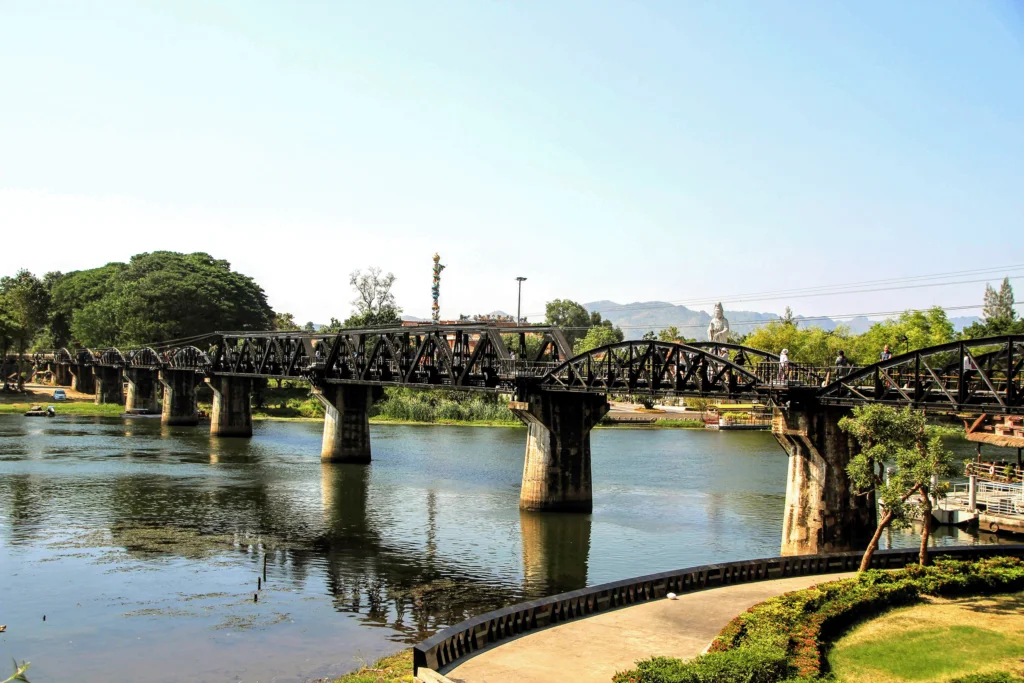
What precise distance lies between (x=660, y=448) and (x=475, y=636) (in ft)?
299

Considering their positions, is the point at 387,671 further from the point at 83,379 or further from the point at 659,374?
the point at 83,379

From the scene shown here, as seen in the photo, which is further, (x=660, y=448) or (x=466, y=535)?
(x=660, y=448)

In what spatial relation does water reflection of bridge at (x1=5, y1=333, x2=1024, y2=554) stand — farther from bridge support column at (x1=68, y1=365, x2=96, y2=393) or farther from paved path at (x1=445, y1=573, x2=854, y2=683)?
bridge support column at (x1=68, y1=365, x2=96, y2=393)

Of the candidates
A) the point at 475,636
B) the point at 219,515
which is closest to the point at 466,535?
the point at 219,515

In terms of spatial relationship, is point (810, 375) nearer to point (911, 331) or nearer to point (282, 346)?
point (282, 346)

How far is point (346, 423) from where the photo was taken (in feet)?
314

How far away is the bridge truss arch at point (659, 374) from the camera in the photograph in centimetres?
5209

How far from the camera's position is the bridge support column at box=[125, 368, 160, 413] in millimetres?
151125

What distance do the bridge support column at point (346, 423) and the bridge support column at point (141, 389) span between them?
2606 inches

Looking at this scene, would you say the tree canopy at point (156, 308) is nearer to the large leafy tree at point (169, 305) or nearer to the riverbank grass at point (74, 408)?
the large leafy tree at point (169, 305)

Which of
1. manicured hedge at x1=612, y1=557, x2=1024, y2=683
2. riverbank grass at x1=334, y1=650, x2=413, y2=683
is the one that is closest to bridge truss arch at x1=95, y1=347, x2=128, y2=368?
riverbank grass at x1=334, y1=650, x2=413, y2=683

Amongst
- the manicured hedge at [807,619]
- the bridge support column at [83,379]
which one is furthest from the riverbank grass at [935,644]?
the bridge support column at [83,379]

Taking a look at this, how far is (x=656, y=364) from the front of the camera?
57656 mm

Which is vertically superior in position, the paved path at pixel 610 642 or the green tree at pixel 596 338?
the green tree at pixel 596 338
